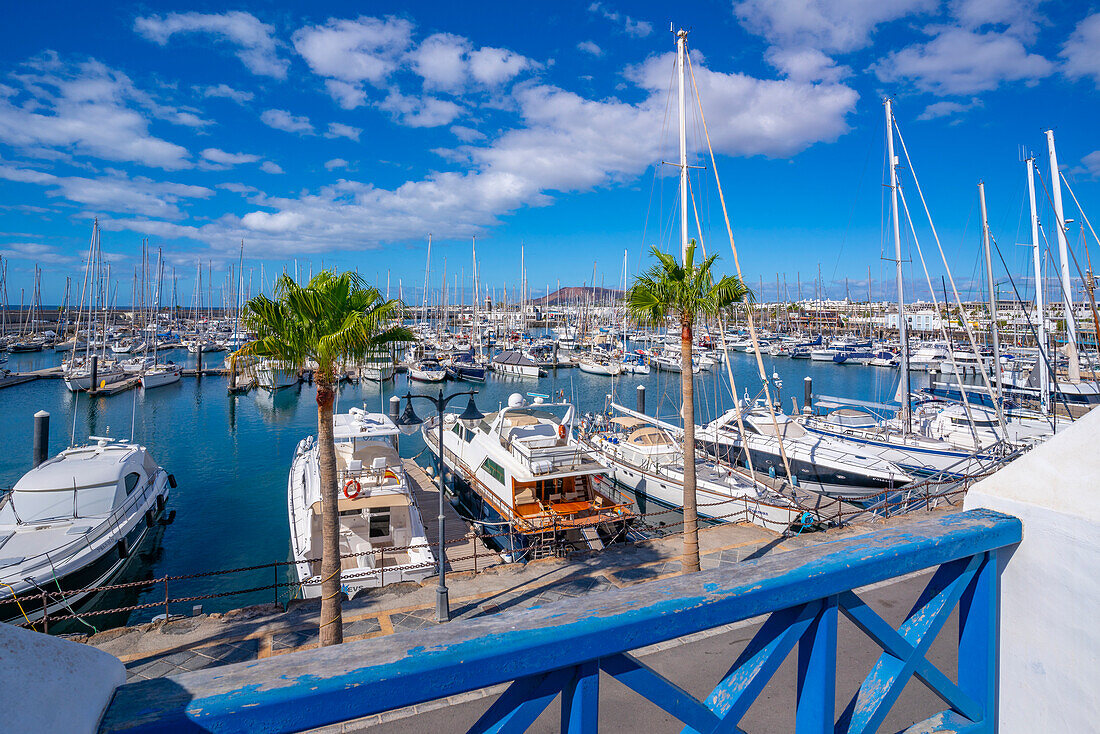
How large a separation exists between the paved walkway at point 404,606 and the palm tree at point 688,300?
170 cm

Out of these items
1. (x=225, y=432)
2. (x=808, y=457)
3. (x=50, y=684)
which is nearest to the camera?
(x=50, y=684)

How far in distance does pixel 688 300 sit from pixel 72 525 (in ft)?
61.6

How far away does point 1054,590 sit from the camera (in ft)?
6.45

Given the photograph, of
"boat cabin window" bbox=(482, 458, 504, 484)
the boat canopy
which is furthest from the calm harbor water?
"boat cabin window" bbox=(482, 458, 504, 484)

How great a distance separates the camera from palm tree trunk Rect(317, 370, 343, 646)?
398 inches

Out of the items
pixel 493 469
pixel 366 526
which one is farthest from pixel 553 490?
pixel 366 526

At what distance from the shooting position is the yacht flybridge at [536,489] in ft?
59.2

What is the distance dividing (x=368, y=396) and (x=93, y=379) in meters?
24.9

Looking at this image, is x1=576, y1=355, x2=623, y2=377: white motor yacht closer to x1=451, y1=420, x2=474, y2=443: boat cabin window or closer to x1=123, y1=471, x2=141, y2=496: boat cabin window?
x1=451, y1=420, x2=474, y2=443: boat cabin window

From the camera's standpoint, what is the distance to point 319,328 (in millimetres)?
10344

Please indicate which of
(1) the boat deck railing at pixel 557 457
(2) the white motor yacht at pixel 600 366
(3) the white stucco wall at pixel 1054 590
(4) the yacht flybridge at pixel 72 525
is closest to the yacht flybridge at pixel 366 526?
(1) the boat deck railing at pixel 557 457

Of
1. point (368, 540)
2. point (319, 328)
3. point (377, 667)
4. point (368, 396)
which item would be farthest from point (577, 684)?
point (368, 396)

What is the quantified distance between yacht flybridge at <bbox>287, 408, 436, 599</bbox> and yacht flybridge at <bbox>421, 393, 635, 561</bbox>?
7.40 feet

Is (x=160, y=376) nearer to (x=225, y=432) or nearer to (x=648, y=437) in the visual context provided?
(x=225, y=432)
